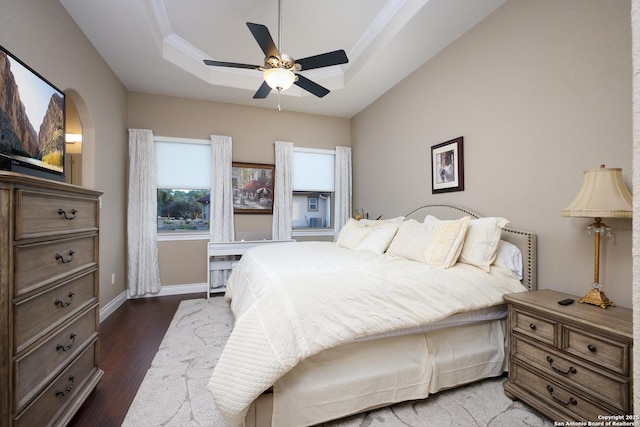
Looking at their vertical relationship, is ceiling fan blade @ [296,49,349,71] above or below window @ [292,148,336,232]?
above

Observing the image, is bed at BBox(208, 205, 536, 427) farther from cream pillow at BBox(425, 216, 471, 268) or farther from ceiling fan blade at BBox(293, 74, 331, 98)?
ceiling fan blade at BBox(293, 74, 331, 98)

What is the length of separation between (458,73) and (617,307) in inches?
92.3

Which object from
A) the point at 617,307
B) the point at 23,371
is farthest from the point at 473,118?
the point at 23,371

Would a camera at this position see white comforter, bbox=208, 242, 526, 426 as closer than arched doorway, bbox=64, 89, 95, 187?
Yes

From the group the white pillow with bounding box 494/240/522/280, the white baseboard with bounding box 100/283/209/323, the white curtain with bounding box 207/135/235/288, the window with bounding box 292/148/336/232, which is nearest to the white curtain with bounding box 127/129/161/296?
the white baseboard with bounding box 100/283/209/323

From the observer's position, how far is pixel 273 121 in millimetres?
4777

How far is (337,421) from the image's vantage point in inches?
63.6

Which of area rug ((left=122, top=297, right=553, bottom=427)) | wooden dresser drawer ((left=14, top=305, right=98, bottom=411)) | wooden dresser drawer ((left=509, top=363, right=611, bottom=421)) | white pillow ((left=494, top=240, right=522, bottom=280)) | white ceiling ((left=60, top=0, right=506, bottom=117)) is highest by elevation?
white ceiling ((left=60, top=0, right=506, bottom=117))

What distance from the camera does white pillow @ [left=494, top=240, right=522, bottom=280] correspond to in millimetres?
2172

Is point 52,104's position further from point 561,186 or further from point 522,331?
point 561,186

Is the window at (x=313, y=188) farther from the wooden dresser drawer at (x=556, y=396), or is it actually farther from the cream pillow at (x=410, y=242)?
the wooden dresser drawer at (x=556, y=396)

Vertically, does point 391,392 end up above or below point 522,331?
below

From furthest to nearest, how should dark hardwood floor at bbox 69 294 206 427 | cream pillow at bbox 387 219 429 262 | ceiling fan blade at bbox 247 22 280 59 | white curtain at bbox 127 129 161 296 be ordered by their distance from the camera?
white curtain at bbox 127 129 161 296, cream pillow at bbox 387 219 429 262, ceiling fan blade at bbox 247 22 280 59, dark hardwood floor at bbox 69 294 206 427

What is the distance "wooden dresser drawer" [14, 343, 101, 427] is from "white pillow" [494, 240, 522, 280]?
9.25ft
